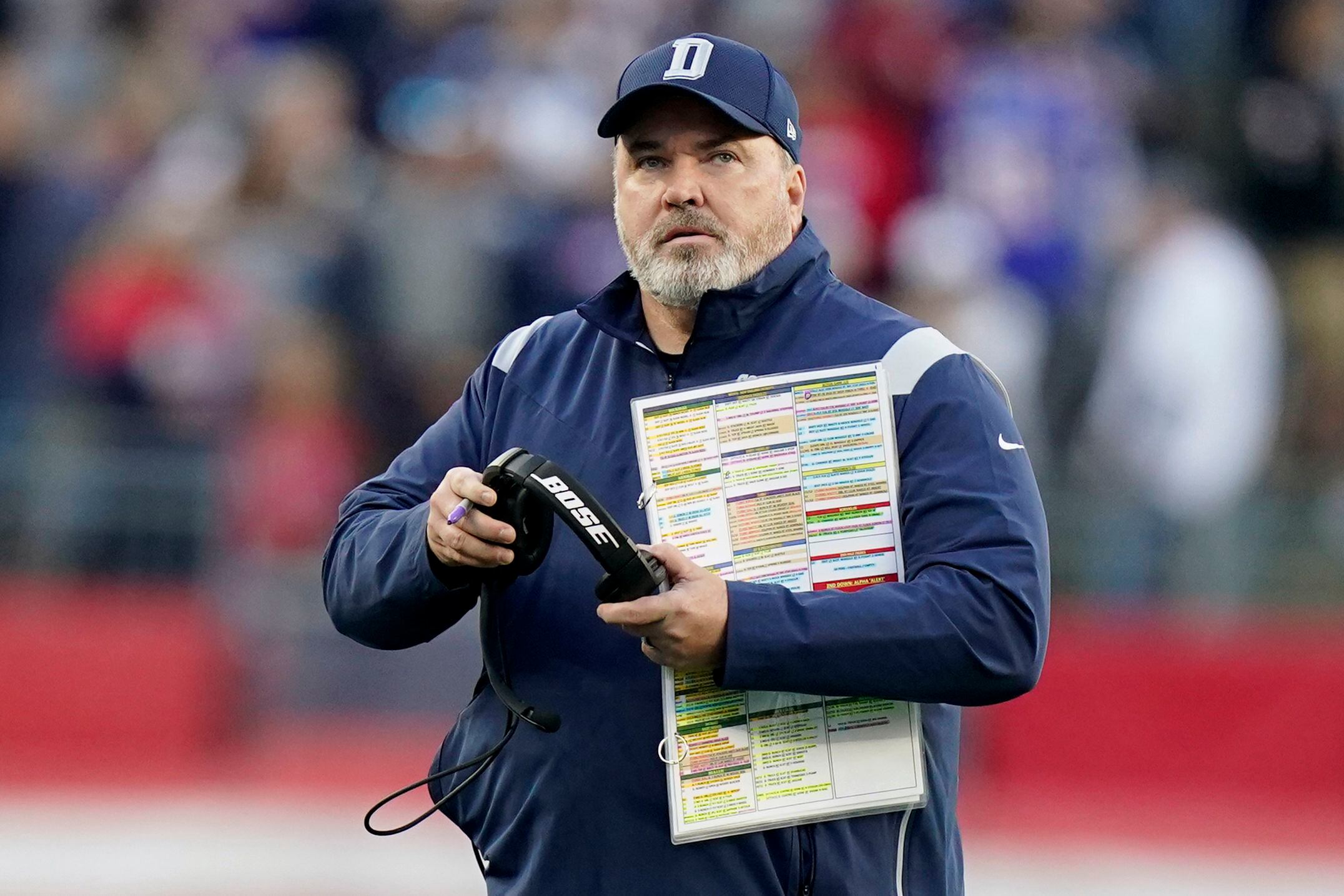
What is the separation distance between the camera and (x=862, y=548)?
3092 mm

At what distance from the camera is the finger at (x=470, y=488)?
2939 mm

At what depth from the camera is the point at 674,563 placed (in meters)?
2.89

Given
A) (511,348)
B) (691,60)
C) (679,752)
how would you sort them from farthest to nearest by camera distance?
(511,348), (691,60), (679,752)

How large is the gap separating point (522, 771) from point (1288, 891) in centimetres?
517

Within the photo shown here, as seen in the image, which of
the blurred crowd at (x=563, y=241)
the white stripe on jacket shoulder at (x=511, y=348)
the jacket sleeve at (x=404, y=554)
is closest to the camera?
the jacket sleeve at (x=404, y=554)

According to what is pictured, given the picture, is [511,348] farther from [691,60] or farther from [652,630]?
[652,630]

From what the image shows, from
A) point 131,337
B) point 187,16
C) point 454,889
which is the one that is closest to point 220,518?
point 131,337

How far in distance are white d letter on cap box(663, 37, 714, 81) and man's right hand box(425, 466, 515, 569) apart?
75cm

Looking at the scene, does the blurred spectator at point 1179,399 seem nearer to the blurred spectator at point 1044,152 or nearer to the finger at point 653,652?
the blurred spectator at point 1044,152

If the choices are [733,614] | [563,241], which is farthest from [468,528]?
[563,241]

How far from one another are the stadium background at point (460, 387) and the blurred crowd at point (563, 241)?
2cm

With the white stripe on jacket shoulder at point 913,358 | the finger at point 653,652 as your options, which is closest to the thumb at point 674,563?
the finger at point 653,652

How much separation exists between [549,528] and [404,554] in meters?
0.30

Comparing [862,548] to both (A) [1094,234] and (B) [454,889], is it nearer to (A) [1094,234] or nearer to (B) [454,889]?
(B) [454,889]
